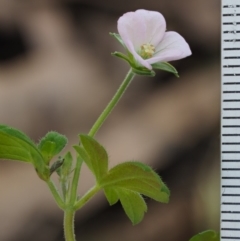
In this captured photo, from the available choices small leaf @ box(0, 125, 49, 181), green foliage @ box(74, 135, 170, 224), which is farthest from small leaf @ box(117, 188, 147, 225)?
small leaf @ box(0, 125, 49, 181)

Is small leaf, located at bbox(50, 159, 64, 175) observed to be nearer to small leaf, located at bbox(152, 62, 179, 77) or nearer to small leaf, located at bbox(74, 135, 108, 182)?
small leaf, located at bbox(74, 135, 108, 182)

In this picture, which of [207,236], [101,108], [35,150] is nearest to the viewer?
[35,150]

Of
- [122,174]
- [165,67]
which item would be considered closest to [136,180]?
[122,174]

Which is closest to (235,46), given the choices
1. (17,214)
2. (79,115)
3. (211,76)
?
(211,76)

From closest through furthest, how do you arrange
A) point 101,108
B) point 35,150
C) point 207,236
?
point 35,150 → point 207,236 → point 101,108

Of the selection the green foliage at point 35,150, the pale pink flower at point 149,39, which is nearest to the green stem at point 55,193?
the green foliage at point 35,150

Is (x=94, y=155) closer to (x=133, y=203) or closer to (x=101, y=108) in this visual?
(x=133, y=203)

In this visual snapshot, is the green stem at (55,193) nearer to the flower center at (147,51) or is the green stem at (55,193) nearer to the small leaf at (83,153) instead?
the small leaf at (83,153)
